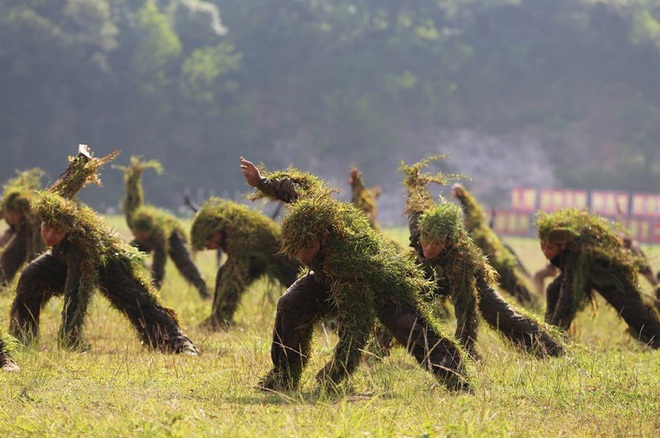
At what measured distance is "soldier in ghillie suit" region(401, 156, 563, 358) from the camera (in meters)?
9.83

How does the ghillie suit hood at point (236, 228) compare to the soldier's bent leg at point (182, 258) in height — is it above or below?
above

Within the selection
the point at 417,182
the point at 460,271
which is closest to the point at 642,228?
the point at 417,182

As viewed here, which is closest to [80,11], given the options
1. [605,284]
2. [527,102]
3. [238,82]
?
[238,82]

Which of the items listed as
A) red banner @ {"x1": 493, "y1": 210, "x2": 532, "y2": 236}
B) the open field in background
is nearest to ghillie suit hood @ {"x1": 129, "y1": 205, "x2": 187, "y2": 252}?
the open field in background

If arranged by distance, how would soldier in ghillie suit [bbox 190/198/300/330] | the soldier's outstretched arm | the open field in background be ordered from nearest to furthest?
the open field in background → the soldier's outstretched arm → soldier in ghillie suit [bbox 190/198/300/330]

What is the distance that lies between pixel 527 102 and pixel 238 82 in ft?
58.4

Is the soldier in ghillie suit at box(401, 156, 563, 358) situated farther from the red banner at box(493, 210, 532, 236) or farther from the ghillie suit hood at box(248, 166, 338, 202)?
the red banner at box(493, 210, 532, 236)

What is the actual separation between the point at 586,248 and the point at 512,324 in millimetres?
1987

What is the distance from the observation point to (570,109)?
70062 mm

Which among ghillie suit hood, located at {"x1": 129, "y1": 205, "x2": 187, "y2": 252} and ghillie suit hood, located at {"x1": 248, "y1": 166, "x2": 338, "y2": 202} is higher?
ghillie suit hood, located at {"x1": 248, "y1": 166, "x2": 338, "y2": 202}

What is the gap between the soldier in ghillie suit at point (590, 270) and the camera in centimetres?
1212

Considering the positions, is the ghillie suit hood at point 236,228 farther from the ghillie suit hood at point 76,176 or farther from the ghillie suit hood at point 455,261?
the ghillie suit hood at point 455,261

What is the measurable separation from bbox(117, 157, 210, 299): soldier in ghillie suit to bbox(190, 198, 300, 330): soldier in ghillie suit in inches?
119

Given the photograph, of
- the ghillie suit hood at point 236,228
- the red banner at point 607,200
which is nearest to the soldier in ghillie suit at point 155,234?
the ghillie suit hood at point 236,228
